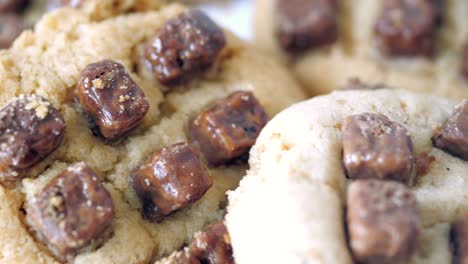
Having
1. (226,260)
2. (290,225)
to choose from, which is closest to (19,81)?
(226,260)

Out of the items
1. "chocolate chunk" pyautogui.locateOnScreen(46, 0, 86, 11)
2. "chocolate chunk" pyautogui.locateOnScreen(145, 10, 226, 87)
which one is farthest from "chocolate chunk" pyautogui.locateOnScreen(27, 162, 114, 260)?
"chocolate chunk" pyautogui.locateOnScreen(46, 0, 86, 11)

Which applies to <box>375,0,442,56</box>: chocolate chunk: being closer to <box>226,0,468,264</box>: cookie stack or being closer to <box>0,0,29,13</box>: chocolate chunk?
<box>226,0,468,264</box>: cookie stack

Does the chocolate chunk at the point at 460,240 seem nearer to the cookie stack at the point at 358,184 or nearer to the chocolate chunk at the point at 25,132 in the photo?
the cookie stack at the point at 358,184

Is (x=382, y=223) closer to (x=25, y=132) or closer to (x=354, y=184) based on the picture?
(x=354, y=184)

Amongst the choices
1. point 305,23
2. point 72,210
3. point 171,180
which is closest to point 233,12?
point 305,23

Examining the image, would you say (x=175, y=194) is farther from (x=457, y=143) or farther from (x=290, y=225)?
(x=457, y=143)

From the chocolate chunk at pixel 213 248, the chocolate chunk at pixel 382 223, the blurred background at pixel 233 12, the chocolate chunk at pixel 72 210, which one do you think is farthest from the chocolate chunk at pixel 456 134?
the blurred background at pixel 233 12
